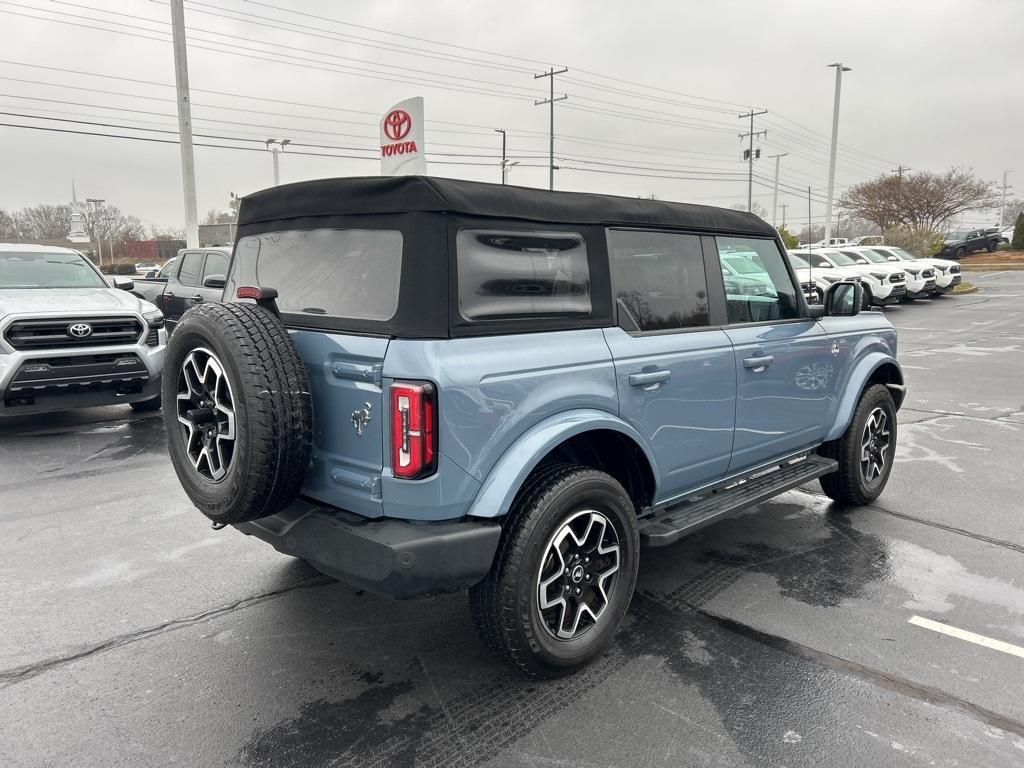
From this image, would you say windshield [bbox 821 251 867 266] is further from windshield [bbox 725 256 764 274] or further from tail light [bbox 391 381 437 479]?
tail light [bbox 391 381 437 479]

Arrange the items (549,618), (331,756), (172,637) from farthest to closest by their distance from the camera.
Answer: (172,637) < (549,618) < (331,756)

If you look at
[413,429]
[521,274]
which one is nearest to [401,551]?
[413,429]

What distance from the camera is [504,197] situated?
9.66 feet

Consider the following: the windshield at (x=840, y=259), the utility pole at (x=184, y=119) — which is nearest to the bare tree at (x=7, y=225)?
the utility pole at (x=184, y=119)

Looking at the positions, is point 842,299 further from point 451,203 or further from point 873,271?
point 873,271

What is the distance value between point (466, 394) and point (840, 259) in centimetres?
2192

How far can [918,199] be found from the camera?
157 feet

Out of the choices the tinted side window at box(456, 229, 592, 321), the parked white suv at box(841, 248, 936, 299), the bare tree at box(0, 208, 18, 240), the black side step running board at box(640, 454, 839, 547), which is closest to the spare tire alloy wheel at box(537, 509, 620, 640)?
the black side step running board at box(640, 454, 839, 547)

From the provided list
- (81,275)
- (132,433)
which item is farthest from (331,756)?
(81,275)

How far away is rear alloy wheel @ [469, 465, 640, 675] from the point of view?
278 centimetres

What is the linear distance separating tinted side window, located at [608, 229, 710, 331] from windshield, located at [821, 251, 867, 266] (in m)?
19.6

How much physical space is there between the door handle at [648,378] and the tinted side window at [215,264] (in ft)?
28.5

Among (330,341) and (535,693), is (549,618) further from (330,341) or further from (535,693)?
(330,341)

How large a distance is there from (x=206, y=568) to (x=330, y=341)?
201 cm
